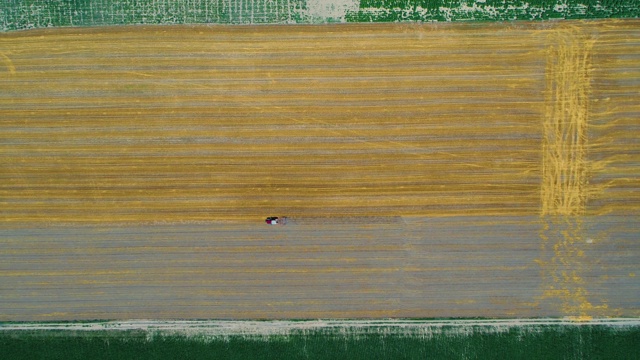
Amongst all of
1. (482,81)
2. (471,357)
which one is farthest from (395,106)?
(471,357)

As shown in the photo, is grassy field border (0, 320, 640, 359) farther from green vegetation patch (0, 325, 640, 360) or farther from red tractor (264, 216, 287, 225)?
red tractor (264, 216, 287, 225)

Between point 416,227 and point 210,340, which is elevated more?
point 416,227

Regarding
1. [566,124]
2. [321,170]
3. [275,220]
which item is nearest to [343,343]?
[275,220]

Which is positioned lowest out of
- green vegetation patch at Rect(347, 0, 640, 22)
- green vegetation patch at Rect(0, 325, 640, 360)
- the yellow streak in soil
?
green vegetation patch at Rect(0, 325, 640, 360)

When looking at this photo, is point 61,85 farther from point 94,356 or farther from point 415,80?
point 415,80

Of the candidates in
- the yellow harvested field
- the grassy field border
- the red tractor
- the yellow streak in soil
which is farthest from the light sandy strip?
the yellow streak in soil
